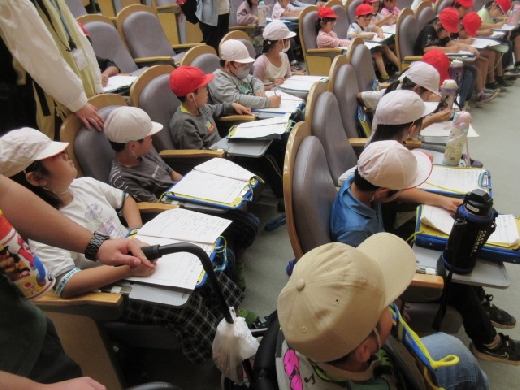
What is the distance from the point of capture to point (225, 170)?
5.44 feet

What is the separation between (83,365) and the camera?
4.07 feet

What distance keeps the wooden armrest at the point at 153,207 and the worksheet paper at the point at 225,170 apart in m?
0.24

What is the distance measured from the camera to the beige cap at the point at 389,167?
1301 mm

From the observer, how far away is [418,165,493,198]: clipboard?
1.48 meters

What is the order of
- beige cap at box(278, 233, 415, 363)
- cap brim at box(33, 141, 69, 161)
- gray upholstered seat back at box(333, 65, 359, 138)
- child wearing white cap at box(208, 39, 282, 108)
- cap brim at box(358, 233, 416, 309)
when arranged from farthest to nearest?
child wearing white cap at box(208, 39, 282, 108)
gray upholstered seat back at box(333, 65, 359, 138)
cap brim at box(33, 141, 69, 161)
cap brim at box(358, 233, 416, 309)
beige cap at box(278, 233, 415, 363)

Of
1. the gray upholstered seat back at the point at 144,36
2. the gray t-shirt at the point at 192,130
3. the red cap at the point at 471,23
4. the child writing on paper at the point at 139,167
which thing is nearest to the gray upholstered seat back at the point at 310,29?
the gray upholstered seat back at the point at 144,36

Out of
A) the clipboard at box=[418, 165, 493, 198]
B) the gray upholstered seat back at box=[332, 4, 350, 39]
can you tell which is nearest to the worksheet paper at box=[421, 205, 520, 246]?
the clipboard at box=[418, 165, 493, 198]

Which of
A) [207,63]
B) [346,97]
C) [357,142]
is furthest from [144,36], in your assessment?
[357,142]

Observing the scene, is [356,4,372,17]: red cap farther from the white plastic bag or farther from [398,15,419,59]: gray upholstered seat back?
the white plastic bag

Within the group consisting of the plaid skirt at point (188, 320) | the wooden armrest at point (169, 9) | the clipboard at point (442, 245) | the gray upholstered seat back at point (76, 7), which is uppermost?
the gray upholstered seat back at point (76, 7)

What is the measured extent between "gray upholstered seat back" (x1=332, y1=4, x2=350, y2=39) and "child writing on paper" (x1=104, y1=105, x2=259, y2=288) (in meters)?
3.12

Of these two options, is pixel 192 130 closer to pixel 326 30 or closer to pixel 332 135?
pixel 332 135

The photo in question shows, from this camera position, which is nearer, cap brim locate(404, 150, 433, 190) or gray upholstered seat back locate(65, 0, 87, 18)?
→ cap brim locate(404, 150, 433, 190)

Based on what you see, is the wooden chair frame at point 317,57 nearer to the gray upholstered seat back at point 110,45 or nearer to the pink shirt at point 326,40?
the pink shirt at point 326,40
